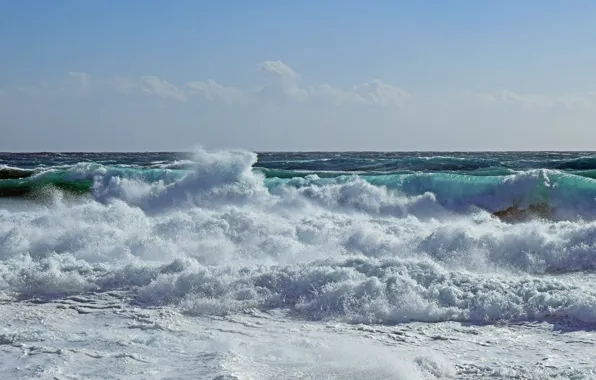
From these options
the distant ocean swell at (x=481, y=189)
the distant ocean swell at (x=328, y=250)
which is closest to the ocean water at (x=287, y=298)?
the distant ocean swell at (x=328, y=250)

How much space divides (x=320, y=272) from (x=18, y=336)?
133 inches

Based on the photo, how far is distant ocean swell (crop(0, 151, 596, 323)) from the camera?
728 cm

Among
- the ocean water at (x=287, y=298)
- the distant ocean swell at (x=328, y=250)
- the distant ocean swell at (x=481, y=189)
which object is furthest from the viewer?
the distant ocean swell at (x=481, y=189)

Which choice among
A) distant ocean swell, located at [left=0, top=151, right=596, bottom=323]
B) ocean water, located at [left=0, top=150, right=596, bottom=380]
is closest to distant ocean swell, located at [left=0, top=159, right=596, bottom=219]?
distant ocean swell, located at [left=0, top=151, right=596, bottom=323]

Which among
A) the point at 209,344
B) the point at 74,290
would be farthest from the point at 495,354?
the point at 74,290

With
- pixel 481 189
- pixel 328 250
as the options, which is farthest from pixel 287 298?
pixel 481 189

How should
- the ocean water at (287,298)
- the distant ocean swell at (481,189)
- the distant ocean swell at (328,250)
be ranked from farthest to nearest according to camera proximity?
the distant ocean swell at (481,189)
the distant ocean swell at (328,250)
the ocean water at (287,298)

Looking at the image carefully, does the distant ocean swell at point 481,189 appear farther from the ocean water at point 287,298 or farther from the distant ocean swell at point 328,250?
the ocean water at point 287,298

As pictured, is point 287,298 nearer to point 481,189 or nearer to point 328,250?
point 328,250

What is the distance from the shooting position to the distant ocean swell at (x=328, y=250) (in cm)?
728

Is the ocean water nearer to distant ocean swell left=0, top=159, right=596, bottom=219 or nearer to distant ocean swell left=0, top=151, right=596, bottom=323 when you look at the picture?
distant ocean swell left=0, top=151, right=596, bottom=323

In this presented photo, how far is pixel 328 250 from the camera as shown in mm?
10383

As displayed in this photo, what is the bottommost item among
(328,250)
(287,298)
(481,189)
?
(287,298)

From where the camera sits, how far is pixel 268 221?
11.7 metres
